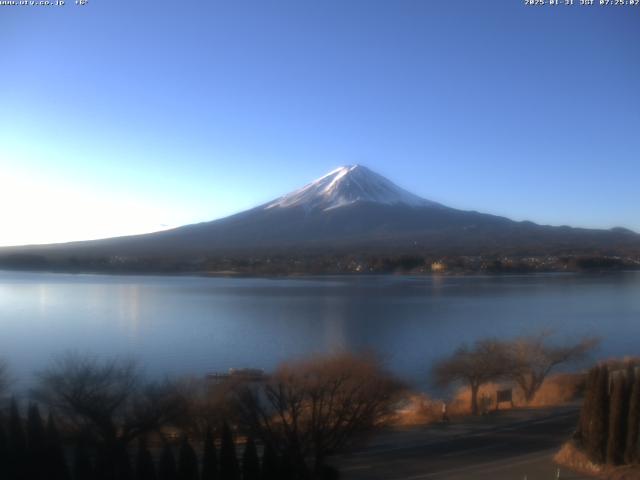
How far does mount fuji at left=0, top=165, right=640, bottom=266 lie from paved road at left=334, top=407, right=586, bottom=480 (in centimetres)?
3331

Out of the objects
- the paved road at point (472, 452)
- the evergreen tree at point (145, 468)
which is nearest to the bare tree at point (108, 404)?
the evergreen tree at point (145, 468)

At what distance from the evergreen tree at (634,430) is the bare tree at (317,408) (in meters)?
2.26

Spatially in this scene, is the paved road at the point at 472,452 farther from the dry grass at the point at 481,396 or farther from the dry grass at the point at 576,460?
the dry grass at the point at 481,396

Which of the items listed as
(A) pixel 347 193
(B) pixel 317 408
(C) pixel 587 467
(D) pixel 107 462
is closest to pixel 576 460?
(C) pixel 587 467

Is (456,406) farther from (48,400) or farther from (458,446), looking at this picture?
(48,400)

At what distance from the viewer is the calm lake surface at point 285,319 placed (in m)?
12.3

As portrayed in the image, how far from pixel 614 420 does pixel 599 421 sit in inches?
5.5

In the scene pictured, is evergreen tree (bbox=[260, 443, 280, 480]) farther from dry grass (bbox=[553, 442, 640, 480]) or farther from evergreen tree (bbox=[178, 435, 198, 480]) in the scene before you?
dry grass (bbox=[553, 442, 640, 480])

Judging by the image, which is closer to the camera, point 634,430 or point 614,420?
point 634,430

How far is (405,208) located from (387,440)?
60.1 m

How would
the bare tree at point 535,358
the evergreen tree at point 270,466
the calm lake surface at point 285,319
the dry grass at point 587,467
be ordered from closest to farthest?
the evergreen tree at point 270,466 < the dry grass at point 587,467 < the bare tree at point 535,358 < the calm lake surface at point 285,319

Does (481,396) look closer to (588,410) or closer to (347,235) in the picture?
(588,410)

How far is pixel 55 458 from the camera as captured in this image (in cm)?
521

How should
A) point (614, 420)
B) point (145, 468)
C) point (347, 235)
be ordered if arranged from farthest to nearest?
point (347, 235), point (614, 420), point (145, 468)
